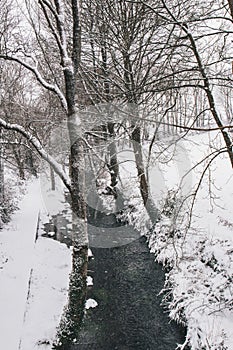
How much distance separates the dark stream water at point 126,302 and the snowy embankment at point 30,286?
0.67 metres

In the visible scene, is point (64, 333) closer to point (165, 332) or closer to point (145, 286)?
point (165, 332)

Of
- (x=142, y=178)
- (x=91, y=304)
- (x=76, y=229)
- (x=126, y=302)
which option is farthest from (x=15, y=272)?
(x=142, y=178)

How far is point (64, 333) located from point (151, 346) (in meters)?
1.57

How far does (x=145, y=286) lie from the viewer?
824cm

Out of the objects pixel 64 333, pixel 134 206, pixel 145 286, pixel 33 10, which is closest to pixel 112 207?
pixel 134 206

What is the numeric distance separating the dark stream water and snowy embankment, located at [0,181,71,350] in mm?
668

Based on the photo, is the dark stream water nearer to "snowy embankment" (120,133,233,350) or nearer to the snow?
the snow

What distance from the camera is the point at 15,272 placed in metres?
8.52

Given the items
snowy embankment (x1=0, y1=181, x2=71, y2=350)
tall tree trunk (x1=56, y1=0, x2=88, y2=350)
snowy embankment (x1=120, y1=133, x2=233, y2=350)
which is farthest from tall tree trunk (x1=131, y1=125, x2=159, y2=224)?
tall tree trunk (x1=56, y1=0, x2=88, y2=350)

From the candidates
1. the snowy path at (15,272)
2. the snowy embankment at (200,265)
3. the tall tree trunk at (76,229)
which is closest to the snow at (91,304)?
the tall tree trunk at (76,229)

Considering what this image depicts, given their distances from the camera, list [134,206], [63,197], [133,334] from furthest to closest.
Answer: [63,197], [134,206], [133,334]

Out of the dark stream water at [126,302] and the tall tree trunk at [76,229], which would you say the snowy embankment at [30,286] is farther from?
the dark stream water at [126,302]

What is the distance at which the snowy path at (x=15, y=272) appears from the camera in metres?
6.04

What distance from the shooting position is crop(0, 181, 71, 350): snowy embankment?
20.0 feet
